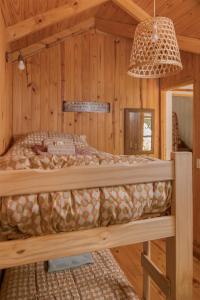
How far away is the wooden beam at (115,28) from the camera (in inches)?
132

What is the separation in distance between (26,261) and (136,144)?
2.99 metres

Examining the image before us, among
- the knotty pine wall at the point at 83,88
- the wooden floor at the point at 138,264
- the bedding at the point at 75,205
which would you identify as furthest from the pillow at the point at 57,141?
the bedding at the point at 75,205

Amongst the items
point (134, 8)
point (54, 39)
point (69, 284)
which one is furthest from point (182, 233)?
point (54, 39)

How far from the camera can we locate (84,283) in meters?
1.59

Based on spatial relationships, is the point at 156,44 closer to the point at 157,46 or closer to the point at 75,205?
the point at 157,46

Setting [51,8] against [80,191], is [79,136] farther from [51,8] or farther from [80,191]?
[80,191]

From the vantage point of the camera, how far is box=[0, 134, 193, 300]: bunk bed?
91 cm

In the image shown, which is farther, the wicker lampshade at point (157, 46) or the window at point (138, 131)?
the window at point (138, 131)

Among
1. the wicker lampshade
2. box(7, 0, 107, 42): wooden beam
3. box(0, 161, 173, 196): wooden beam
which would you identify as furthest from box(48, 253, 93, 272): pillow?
box(7, 0, 107, 42): wooden beam

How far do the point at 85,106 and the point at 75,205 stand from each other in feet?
8.78

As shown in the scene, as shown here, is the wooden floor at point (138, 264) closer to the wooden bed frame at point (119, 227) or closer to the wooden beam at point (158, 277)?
the wooden beam at point (158, 277)

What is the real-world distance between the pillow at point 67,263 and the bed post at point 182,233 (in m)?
0.81

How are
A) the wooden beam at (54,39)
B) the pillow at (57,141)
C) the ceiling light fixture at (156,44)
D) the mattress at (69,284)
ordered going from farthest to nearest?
the wooden beam at (54,39)
the pillow at (57,141)
the ceiling light fixture at (156,44)
the mattress at (69,284)

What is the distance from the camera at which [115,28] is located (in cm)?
344
